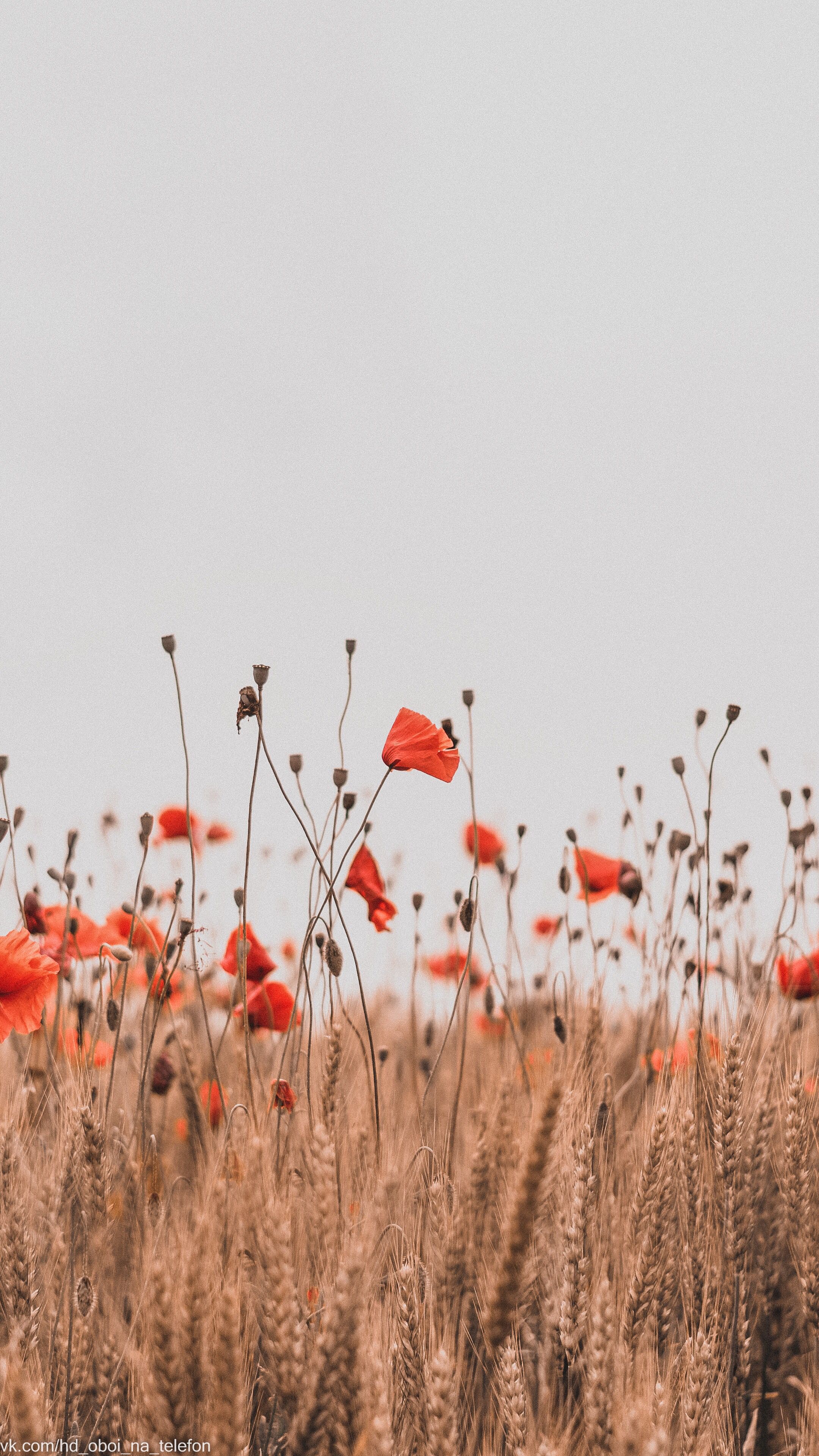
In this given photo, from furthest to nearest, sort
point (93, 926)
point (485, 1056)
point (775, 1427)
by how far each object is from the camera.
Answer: point (485, 1056) → point (93, 926) → point (775, 1427)

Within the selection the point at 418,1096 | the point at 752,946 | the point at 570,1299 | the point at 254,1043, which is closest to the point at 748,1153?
the point at 570,1299

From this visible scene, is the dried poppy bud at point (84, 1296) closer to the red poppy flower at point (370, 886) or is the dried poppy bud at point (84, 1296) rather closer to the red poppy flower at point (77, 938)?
the red poppy flower at point (77, 938)

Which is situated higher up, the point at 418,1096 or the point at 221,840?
the point at 221,840

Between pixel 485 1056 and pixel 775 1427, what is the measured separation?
53.7 inches

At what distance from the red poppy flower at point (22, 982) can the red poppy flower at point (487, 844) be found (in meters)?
1.61

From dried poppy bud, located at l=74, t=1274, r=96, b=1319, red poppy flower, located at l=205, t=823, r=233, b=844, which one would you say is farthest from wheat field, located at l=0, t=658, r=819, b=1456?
red poppy flower, located at l=205, t=823, r=233, b=844

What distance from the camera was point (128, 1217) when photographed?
1911 millimetres

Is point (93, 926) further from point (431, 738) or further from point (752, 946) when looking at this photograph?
point (752, 946)

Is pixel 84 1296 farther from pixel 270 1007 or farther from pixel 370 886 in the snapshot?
pixel 370 886

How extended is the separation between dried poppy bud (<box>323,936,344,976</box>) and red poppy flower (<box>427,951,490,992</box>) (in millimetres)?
1215

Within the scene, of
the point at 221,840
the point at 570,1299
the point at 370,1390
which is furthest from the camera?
the point at 221,840

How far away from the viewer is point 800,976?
2.75 meters

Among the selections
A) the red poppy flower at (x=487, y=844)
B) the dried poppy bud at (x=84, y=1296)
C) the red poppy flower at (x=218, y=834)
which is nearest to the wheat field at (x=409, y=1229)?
the dried poppy bud at (x=84, y=1296)

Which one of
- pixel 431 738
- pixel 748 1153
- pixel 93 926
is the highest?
pixel 431 738
